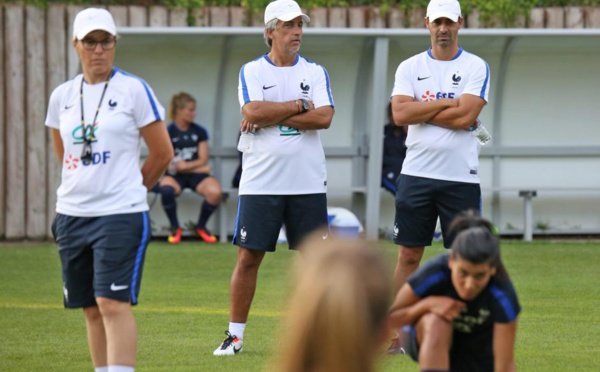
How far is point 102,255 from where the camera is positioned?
19.9ft

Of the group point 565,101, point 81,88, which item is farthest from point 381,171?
point 81,88

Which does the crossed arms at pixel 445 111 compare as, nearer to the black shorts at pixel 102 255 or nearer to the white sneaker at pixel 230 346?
the white sneaker at pixel 230 346

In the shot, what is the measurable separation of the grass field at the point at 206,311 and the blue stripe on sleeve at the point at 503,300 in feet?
1.74

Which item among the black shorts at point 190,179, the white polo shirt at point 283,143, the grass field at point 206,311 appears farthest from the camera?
the black shorts at point 190,179

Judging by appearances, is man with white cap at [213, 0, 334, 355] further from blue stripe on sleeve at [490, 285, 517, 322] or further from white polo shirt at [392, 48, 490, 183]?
blue stripe on sleeve at [490, 285, 517, 322]

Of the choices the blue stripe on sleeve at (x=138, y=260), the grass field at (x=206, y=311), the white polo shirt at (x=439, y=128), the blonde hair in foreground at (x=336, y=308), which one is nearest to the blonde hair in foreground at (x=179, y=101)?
the grass field at (x=206, y=311)

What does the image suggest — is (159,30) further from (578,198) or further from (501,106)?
(578,198)

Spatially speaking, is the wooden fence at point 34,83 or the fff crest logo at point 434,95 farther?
the wooden fence at point 34,83

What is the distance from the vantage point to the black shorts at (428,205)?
26.3 ft

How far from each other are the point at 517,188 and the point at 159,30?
4733 mm

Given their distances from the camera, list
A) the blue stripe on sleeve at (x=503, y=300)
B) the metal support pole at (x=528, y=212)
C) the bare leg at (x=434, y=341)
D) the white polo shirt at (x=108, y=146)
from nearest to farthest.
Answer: the bare leg at (x=434, y=341), the blue stripe on sleeve at (x=503, y=300), the white polo shirt at (x=108, y=146), the metal support pole at (x=528, y=212)

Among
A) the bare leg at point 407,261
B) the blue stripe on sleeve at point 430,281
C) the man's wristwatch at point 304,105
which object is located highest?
the man's wristwatch at point 304,105

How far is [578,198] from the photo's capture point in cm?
1611

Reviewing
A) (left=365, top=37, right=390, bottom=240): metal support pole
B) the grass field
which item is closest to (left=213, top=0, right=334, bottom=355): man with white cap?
the grass field
